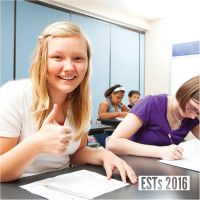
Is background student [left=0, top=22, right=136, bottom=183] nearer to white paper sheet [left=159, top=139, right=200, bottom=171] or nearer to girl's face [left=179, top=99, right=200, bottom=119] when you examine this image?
white paper sheet [left=159, top=139, right=200, bottom=171]

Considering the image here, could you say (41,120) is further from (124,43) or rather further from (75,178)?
(124,43)

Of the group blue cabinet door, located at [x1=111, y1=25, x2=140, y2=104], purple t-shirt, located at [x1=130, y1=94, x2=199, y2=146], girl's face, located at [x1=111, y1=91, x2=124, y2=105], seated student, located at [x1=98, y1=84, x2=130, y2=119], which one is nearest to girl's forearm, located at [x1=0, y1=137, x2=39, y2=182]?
purple t-shirt, located at [x1=130, y1=94, x2=199, y2=146]

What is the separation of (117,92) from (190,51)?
171 centimetres

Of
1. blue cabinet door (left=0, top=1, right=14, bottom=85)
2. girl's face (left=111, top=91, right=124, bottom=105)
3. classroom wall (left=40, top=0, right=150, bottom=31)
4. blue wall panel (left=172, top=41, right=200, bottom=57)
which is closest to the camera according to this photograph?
blue cabinet door (left=0, top=1, right=14, bottom=85)

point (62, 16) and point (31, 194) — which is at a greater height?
point (62, 16)

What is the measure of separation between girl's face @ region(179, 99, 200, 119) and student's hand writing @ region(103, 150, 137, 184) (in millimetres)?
474

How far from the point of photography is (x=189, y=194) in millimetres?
733

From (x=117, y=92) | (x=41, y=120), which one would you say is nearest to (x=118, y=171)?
(x=41, y=120)

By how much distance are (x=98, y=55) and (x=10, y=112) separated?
146 inches

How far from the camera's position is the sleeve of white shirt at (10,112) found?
806 millimetres

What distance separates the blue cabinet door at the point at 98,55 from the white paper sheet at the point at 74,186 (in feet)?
11.1

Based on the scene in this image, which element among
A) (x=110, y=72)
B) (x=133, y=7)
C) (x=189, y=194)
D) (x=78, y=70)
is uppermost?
(x=133, y=7)

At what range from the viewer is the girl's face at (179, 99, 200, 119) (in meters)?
1.19

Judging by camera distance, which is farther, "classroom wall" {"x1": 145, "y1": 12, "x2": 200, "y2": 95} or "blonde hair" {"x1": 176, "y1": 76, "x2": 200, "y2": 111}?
"classroom wall" {"x1": 145, "y1": 12, "x2": 200, "y2": 95}
